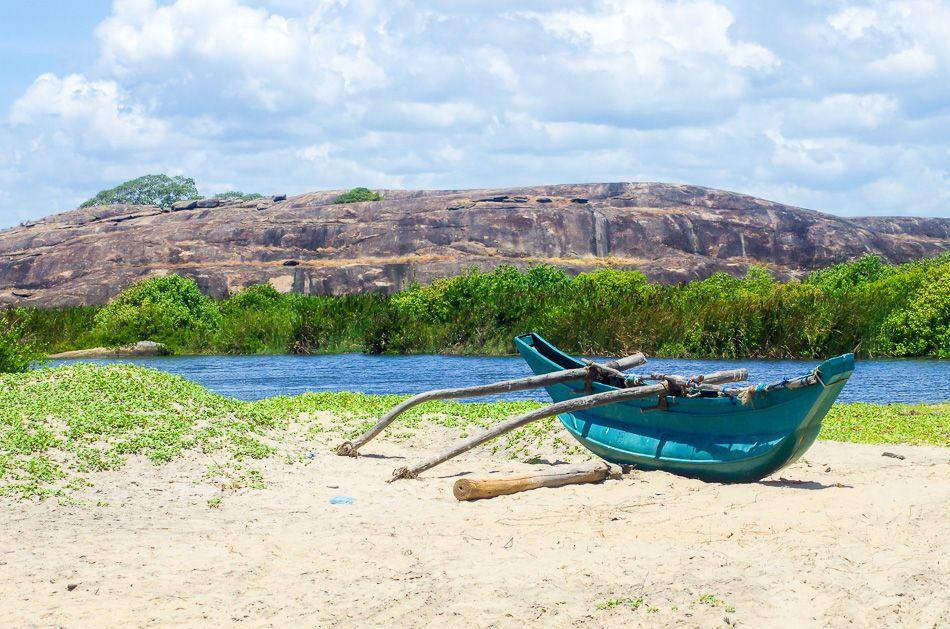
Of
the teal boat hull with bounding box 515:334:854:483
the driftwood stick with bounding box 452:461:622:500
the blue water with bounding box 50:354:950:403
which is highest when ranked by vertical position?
the teal boat hull with bounding box 515:334:854:483

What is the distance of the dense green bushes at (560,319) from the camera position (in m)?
32.8

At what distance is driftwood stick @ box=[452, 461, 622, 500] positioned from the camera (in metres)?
9.38

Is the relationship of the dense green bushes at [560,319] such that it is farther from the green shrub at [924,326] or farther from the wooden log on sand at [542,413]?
the wooden log on sand at [542,413]

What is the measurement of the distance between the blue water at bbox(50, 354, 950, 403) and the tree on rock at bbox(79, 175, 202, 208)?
279 feet

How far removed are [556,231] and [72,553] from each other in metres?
70.4

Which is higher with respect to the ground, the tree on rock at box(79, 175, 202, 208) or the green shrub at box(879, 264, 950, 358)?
the tree on rock at box(79, 175, 202, 208)

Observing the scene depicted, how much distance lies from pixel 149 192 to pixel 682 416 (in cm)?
11683

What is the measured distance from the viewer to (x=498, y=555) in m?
7.36

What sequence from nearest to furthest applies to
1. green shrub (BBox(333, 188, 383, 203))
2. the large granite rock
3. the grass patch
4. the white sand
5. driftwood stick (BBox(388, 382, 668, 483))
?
the white sand → driftwood stick (BBox(388, 382, 668, 483)) → the grass patch → the large granite rock → green shrub (BBox(333, 188, 383, 203))

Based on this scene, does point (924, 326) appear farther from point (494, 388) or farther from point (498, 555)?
point (498, 555)

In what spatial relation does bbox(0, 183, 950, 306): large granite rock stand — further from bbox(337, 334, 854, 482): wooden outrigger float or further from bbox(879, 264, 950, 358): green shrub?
bbox(337, 334, 854, 482): wooden outrigger float

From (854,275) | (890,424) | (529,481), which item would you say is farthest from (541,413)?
(854,275)

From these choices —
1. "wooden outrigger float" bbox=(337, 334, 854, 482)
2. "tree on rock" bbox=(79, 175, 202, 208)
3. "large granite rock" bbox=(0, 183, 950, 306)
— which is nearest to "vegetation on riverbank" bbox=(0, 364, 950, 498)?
"wooden outrigger float" bbox=(337, 334, 854, 482)

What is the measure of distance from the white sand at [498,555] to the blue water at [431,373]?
38.4 feet
